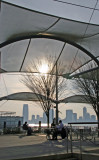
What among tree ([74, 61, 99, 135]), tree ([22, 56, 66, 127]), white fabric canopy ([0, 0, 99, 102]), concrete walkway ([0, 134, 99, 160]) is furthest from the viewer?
tree ([22, 56, 66, 127])

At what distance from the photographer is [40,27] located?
50.2ft

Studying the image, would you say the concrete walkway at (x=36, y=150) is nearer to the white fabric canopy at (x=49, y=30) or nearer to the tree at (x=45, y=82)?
the white fabric canopy at (x=49, y=30)

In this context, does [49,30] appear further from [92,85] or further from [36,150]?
[36,150]

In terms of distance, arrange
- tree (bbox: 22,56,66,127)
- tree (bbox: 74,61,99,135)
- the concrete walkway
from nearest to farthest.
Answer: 1. the concrete walkway
2. tree (bbox: 74,61,99,135)
3. tree (bbox: 22,56,66,127)

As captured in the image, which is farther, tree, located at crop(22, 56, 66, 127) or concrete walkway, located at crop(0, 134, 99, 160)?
tree, located at crop(22, 56, 66, 127)

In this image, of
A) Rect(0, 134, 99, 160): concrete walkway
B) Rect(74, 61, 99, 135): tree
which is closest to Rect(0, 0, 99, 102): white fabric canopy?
Rect(74, 61, 99, 135): tree

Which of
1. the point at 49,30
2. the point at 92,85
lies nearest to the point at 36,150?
the point at 92,85

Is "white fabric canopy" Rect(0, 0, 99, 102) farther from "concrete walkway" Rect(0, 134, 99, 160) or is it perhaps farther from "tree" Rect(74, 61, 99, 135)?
"concrete walkway" Rect(0, 134, 99, 160)

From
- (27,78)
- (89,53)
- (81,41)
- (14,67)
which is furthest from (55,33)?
(14,67)

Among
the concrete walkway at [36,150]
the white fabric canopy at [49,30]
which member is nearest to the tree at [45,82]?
the white fabric canopy at [49,30]

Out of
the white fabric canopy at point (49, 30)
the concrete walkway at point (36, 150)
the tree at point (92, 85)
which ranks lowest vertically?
the concrete walkway at point (36, 150)

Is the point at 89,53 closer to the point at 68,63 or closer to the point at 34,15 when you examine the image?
the point at 68,63

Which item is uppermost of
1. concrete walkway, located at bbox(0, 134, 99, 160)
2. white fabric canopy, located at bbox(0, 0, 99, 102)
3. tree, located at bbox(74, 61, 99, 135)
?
white fabric canopy, located at bbox(0, 0, 99, 102)

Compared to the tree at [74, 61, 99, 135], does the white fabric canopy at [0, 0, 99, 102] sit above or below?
above
